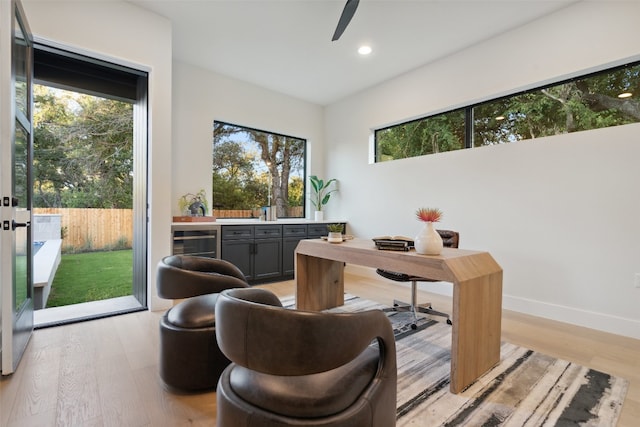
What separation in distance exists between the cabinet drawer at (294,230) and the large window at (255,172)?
0.72 meters

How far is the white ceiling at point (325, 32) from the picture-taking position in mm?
2930

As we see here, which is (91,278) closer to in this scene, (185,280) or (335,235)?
(185,280)

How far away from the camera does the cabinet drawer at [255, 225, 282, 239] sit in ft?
13.7

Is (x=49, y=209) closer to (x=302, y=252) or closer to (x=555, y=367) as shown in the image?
(x=302, y=252)

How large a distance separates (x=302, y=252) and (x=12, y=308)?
6.82ft

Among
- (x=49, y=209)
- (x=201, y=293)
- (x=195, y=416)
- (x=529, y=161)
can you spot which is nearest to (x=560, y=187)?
(x=529, y=161)

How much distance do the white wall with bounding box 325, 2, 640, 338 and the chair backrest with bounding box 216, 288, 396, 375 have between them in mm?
2999

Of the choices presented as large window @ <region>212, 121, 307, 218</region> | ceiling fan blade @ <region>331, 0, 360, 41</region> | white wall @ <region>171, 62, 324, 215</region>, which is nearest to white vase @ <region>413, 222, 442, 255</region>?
ceiling fan blade @ <region>331, 0, 360, 41</region>

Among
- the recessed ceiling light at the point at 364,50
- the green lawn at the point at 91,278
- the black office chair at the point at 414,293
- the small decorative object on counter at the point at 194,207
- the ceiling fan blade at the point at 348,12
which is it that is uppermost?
the recessed ceiling light at the point at 364,50

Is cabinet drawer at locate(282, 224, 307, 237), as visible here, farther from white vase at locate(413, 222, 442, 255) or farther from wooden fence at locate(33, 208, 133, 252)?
wooden fence at locate(33, 208, 133, 252)

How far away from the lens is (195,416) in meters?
1.49

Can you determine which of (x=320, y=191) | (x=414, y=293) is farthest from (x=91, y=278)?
(x=414, y=293)

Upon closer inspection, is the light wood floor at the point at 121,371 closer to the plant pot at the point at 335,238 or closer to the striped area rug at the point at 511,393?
the striped area rug at the point at 511,393

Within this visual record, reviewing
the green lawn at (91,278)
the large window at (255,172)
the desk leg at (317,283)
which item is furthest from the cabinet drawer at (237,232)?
the green lawn at (91,278)
